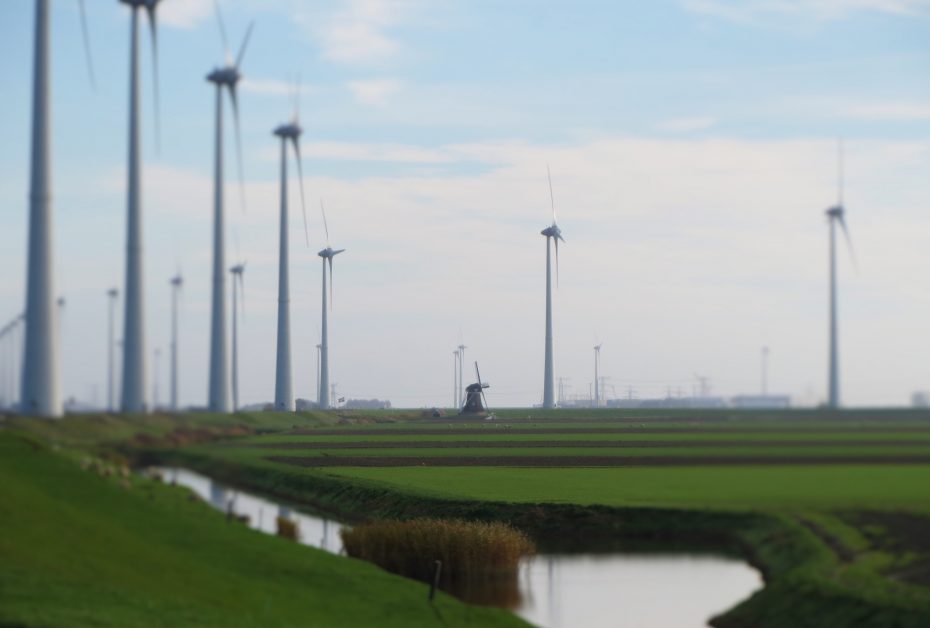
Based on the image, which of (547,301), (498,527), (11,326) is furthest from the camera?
(547,301)

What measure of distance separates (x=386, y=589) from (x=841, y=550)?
18.3 m

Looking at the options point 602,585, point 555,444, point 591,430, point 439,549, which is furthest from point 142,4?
point 591,430

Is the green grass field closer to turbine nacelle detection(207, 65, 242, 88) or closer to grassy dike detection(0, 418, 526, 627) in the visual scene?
grassy dike detection(0, 418, 526, 627)

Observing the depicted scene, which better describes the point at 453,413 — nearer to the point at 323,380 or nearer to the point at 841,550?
the point at 323,380

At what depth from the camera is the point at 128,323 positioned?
52.8 meters

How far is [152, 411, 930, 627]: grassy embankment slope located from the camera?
118 feet

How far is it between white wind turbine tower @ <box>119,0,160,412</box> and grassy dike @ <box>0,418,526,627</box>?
398 cm

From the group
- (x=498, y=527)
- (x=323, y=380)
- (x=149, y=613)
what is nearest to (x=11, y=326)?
(x=323, y=380)

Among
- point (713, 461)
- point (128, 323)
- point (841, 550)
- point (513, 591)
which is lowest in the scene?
point (513, 591)

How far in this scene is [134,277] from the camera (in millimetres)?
53562

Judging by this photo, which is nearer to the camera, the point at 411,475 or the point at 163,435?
the point at 163,435

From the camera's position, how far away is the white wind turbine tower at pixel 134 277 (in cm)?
4822

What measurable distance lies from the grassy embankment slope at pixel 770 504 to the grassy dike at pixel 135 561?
8.50 feet

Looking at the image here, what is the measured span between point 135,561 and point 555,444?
83.5m
